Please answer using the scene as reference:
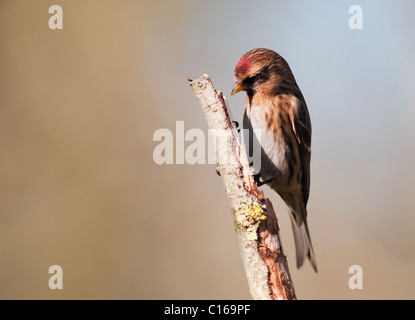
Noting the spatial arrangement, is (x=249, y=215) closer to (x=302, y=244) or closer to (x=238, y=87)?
(x=238, y=87)

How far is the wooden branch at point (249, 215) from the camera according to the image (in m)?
2.03

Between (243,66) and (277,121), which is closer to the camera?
(243,66)

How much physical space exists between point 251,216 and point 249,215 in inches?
0.4

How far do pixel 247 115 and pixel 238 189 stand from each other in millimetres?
1288

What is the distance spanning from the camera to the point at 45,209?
5031 millimetres

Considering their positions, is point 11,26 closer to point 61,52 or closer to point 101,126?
point 61,52

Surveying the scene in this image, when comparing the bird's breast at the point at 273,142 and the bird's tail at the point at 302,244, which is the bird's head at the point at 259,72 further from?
the bird's tail at the point at 302,244

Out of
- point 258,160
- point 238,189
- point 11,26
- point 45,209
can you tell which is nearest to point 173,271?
point 45,209

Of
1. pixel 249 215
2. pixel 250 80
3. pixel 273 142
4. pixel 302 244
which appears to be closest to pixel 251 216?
pixel 249 215

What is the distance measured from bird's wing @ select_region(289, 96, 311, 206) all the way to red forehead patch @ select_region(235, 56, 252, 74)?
456 millimetres

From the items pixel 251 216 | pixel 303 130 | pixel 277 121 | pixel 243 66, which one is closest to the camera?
pixel 251 216

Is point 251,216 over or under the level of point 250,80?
under

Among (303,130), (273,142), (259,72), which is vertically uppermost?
(259,72)

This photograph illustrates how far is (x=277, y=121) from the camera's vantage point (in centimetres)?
330
